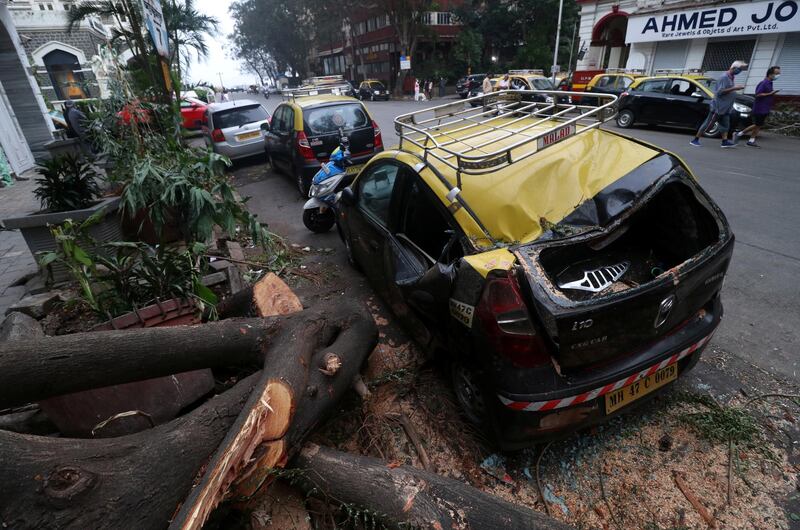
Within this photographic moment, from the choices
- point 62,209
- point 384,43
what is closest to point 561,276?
point 62,209

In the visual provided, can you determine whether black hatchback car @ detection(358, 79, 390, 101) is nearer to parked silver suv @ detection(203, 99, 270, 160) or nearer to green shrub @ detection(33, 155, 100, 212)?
parked silver suv @ detection(203, 99, 270, 160)

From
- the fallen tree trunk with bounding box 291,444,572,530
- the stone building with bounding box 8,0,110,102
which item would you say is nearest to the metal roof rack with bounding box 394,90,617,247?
the fallen tree trunk with bounding box 291,444,572,530

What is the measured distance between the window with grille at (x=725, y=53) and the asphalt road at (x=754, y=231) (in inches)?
264

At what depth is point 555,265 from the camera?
228 cm

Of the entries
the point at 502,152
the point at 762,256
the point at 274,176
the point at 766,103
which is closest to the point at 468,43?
the point at 766,103

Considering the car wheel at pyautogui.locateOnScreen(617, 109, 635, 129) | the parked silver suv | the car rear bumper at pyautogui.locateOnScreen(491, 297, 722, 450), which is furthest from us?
the car wheel at pyautogui.locateOnScreen(617, 109, 635, 129)

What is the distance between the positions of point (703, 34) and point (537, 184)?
18961 millimetres

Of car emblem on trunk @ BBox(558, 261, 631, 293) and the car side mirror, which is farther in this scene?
the car side mirror

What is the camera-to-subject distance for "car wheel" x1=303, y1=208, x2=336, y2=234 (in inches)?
233

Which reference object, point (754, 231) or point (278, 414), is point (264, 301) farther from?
point (754, 231)

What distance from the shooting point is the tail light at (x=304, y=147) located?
7.16 metres

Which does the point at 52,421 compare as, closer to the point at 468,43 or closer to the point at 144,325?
the point at 144,325

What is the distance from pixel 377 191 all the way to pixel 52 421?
2.67 meters

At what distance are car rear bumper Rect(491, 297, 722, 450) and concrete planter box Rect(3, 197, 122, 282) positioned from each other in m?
4.17
